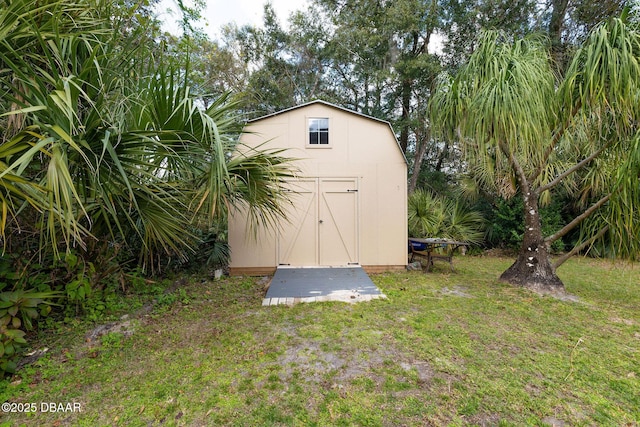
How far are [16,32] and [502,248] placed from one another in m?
11.4

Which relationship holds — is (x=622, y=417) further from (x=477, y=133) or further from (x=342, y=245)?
(x=342, y=245)

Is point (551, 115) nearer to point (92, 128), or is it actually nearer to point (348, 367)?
point (348, 367)

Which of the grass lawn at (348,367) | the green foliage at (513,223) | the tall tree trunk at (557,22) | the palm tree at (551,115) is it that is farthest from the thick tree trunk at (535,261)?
the tall tree trunk at (557,22)

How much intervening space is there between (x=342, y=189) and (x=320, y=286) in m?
2.44

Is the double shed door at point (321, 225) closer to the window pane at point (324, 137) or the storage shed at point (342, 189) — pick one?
the storage shed at point (342, 189)

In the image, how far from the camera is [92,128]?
1.91 metres

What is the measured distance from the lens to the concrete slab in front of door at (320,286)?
432cm

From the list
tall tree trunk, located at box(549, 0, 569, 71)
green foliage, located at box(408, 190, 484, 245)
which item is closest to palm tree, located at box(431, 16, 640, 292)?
green foliage, located at box(408, 190, 484, 245)

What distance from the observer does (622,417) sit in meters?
1.95

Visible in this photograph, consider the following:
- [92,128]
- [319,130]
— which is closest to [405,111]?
[319,130]

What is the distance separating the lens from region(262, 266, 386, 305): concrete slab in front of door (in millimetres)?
4320

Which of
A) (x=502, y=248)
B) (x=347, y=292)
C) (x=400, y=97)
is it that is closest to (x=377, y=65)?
(x=400, y=97)

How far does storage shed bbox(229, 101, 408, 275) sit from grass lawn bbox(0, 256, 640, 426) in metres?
2.26

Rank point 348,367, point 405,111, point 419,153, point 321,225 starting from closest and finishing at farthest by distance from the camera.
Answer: point 348,367, point 321,225, point 419,153, point 405,111
